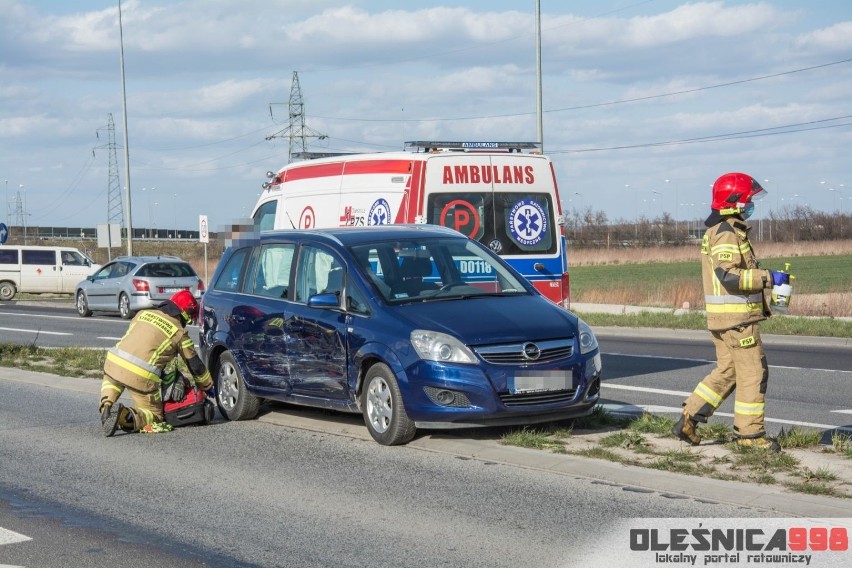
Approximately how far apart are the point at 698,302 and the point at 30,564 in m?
24.9

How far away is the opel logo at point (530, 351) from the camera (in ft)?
28.9

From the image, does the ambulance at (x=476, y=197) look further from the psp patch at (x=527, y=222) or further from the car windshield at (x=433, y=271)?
the car windshield at (x=433, y=271)

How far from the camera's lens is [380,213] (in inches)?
520

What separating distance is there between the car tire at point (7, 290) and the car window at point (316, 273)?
3273cm

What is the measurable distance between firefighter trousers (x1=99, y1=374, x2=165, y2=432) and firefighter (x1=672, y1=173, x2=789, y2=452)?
4.97 m

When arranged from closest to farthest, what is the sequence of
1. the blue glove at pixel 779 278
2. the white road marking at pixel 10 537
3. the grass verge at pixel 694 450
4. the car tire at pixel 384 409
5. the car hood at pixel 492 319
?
the white road marking at pixel 10 537 < the grass verge at pixel 694 450 < the blue glove at pixel 779 278 < the car hood at pixel 492 319 < the car tire at pixel 384 409

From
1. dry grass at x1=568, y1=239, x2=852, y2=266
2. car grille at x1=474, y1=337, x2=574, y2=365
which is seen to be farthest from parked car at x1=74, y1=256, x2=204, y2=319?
dry grass at x1=568, y1=239, x2=852, y2=266

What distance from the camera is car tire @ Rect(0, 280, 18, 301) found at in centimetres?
4053

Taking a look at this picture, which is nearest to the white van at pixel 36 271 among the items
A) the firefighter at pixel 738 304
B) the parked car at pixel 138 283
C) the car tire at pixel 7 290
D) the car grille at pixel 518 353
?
the car tire at pixel 7 290

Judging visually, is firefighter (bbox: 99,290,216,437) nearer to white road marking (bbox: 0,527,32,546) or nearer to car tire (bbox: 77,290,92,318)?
white road marking (bbox: 0,527,32,546)

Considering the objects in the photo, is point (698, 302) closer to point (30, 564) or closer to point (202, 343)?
point (202, 343)

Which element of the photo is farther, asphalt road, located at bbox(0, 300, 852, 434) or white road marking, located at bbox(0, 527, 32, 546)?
asphalt road, located at bbox(0, 300, 852, 434)

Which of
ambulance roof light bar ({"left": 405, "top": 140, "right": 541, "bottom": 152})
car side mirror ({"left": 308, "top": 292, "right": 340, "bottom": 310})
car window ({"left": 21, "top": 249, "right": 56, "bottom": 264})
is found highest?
ambulance roof light bar ({"left": 405, "top": 140, "right": 541, "bottom": 152})

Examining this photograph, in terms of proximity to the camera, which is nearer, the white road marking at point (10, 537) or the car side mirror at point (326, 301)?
the white road marking at point (10, 537)
